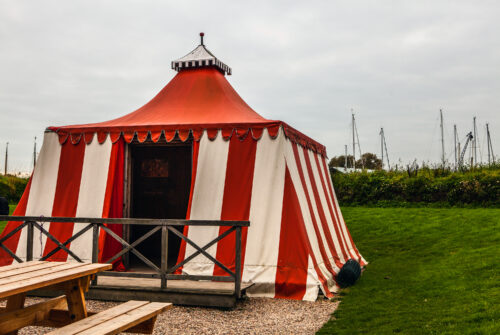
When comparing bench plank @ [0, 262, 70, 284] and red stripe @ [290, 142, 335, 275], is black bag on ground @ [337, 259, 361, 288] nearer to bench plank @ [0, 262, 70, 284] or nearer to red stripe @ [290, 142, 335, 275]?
red stripe @ [290, 142, 335, 275]

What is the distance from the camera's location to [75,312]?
3.10m

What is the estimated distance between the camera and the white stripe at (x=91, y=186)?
6355 mm

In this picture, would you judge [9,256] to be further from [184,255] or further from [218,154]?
[218,154]

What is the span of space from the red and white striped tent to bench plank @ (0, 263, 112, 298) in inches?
112

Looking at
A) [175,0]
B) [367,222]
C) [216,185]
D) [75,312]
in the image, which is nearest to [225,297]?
[216,185]

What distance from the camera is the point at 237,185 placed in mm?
6148

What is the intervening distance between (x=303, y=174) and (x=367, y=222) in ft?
20.8

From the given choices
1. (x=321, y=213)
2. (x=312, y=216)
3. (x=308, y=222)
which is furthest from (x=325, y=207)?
(x=308, y=222)

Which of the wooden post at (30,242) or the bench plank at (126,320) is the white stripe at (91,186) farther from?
the bench plank at (126,320)

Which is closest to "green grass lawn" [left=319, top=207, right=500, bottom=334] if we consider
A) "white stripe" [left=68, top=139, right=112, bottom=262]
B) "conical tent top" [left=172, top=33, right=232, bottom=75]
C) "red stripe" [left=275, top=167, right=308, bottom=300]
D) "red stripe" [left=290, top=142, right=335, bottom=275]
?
"red stripe" [left=290, top=142, right=335, bottom=275]

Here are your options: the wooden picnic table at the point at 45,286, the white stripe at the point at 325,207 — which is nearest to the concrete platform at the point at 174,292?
the wooden picnic table at the point at 45,286

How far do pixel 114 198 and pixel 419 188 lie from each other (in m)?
10.9

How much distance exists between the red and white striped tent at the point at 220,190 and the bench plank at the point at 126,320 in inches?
105

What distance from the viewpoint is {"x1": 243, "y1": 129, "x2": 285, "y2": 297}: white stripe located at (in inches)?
224
